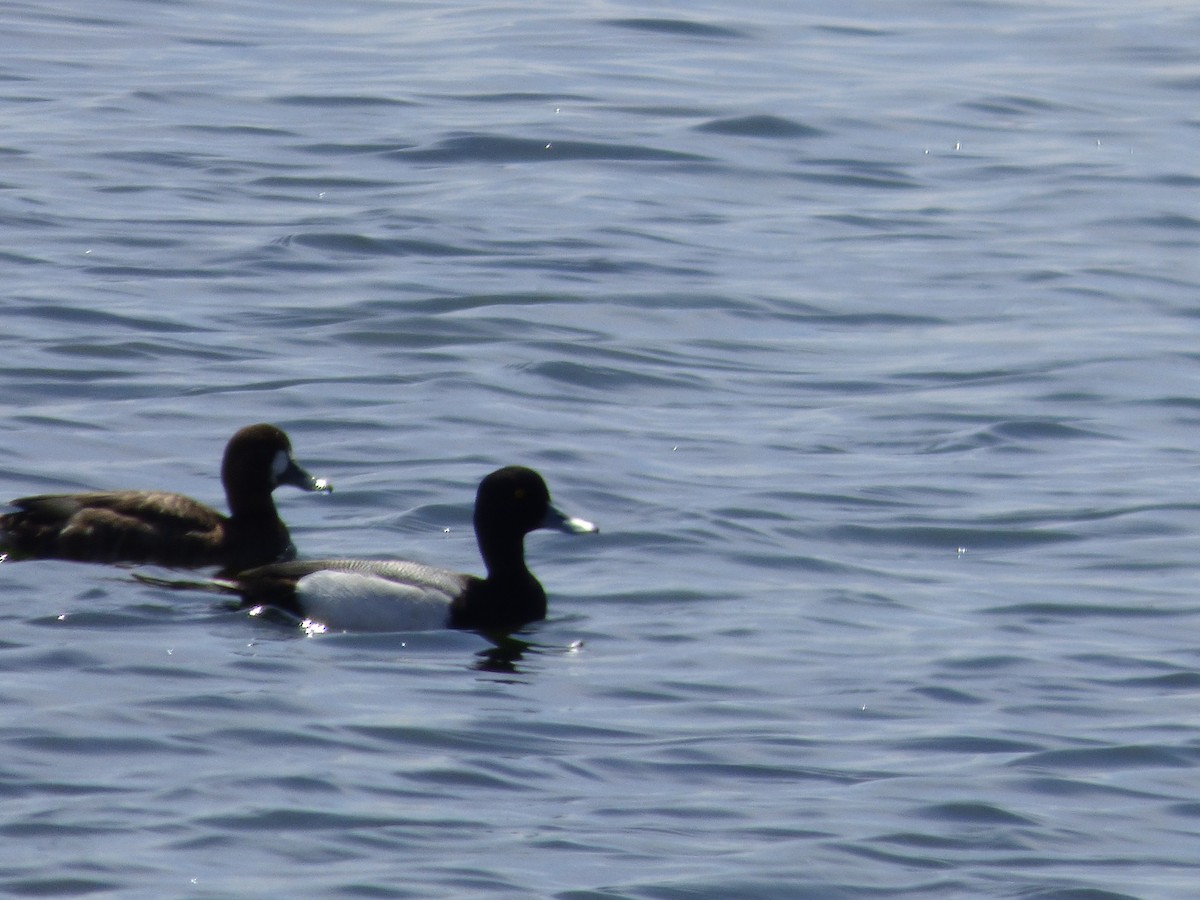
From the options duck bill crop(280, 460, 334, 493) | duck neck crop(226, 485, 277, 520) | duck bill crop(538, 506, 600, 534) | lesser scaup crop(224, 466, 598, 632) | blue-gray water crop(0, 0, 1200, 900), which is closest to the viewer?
blue-gray water crop(0, 0, 1200, 900)

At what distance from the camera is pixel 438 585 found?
10.0 metres

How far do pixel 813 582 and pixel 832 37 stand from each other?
14617 mm

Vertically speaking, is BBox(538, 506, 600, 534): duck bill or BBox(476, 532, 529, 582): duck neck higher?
BBox(538, 506, 600, 534): duck bill

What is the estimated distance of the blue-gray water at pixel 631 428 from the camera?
25.1 ft

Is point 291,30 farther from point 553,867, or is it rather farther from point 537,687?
point 553,867

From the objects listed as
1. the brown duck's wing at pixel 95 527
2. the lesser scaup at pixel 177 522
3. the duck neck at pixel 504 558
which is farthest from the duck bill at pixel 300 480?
the duck neck at pixel 504 558

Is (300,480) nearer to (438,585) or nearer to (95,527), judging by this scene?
(95,527)

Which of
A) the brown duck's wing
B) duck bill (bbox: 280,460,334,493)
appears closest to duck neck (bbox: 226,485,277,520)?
duck bill (bbox: 280,460,334,493)

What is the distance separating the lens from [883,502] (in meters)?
12.0

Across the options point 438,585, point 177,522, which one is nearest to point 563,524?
point 438,585

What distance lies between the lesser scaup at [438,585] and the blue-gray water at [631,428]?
5.0 inches

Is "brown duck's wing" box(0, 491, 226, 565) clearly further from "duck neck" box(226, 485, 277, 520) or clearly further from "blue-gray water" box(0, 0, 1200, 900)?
"duck neck" box(226, 485, 277, 520)

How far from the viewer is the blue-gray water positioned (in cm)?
765

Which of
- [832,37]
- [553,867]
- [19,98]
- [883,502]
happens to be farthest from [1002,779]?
[832,37]
